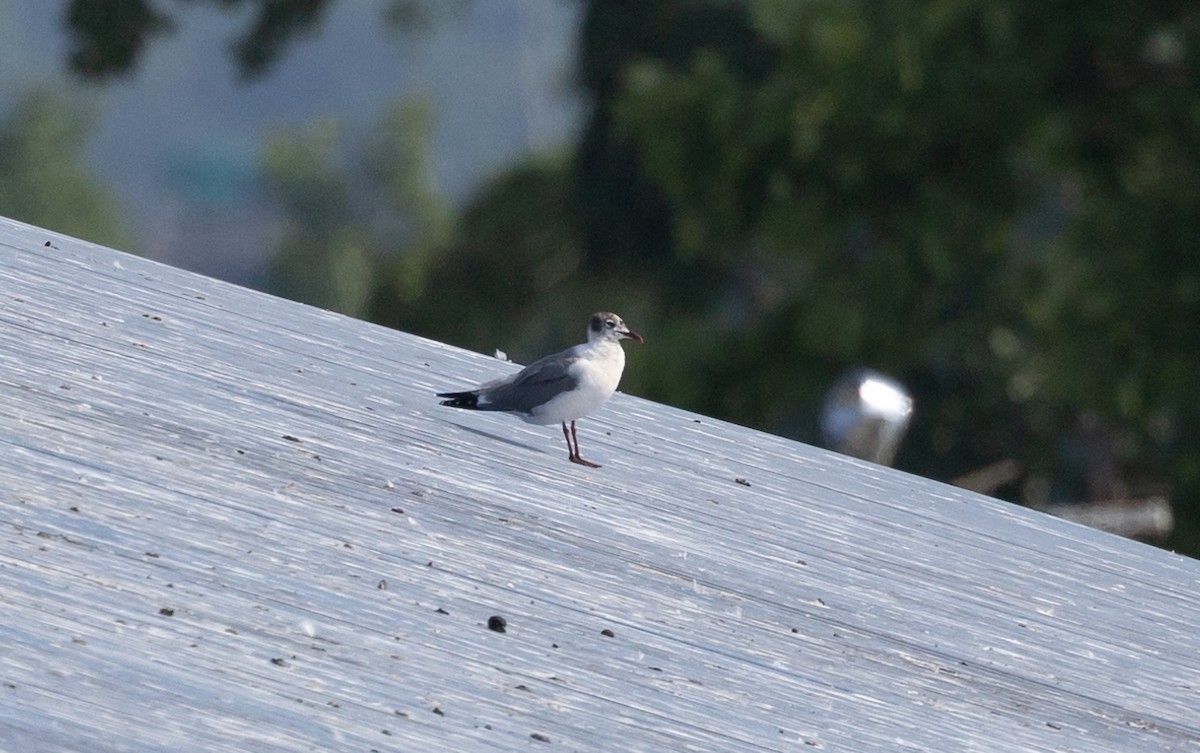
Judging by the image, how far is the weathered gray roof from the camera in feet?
8.27

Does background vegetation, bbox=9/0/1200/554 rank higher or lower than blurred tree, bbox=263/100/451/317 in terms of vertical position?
lower

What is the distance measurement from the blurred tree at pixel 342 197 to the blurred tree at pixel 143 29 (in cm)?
7265

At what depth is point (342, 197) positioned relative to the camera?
349 feet

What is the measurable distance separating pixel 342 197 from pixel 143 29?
87174 mm

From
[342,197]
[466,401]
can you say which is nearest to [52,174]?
[342,197]

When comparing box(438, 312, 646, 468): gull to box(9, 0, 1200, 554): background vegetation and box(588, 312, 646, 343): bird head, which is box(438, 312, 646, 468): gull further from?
box(9, 0, 1200, 554): background vegetation

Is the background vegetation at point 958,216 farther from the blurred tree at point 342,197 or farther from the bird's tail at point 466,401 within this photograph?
the blurred tree at point 342,197

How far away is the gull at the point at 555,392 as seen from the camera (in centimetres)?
402

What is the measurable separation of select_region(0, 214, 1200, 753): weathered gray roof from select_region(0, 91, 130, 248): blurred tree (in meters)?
98.9

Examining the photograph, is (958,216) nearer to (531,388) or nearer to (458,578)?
(531,388)

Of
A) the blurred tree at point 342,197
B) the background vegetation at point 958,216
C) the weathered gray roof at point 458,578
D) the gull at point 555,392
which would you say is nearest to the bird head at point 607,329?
the gull at point 555,392

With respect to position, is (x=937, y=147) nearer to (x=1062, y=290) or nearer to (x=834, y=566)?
(x=1062, y=290)

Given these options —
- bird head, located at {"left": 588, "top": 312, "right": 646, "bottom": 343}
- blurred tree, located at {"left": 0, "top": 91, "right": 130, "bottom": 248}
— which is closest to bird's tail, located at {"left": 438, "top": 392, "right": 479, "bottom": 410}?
bird head, located at {"left": 588, "top": 312, "right": 646, "bottom": 343}

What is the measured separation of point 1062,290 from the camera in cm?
1477
